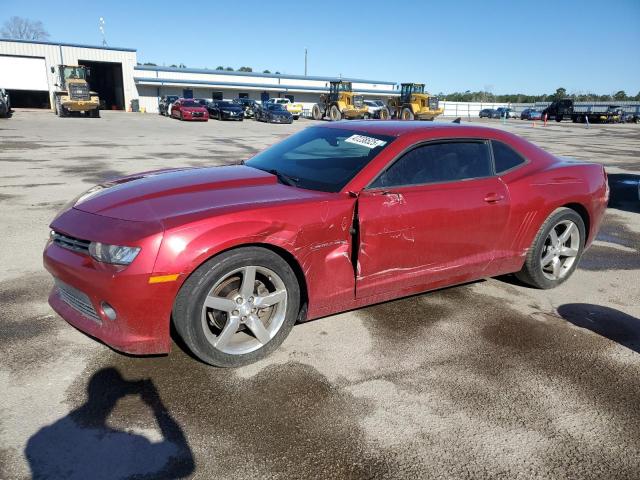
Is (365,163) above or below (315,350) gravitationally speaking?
above

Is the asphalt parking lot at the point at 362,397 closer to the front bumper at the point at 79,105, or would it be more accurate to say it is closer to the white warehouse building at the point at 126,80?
the front bumper at the point at 79,105

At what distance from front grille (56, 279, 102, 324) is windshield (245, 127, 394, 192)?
62.3 inches

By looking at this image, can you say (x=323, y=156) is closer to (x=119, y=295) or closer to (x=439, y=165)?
(x=439, y=165)

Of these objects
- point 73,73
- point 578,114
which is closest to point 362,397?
point 73,73

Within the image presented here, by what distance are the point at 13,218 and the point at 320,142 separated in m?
4.82

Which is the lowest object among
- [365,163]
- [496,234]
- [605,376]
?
[605,376]

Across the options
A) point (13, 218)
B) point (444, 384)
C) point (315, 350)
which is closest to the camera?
point (444, 384)

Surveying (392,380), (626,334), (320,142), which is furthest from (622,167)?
(392,380)

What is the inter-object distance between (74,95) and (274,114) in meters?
13.7

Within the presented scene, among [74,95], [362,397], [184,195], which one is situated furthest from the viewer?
[74,95]

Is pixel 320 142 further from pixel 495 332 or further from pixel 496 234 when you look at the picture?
pixel 495 332

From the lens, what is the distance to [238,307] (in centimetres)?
296

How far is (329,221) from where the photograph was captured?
312 cm

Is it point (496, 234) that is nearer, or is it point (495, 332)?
point (495, 332)
